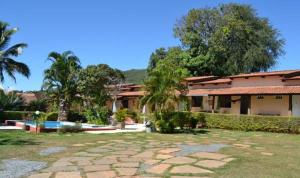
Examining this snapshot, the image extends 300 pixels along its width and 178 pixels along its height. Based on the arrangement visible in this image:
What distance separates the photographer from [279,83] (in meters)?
29.9

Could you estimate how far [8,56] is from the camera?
3219 cm

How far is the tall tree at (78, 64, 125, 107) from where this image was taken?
3472 centimetres

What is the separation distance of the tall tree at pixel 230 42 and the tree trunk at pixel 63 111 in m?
18.4

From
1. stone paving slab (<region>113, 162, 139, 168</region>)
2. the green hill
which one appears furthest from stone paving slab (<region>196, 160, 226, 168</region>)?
the green hill

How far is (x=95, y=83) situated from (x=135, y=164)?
87.2 ft

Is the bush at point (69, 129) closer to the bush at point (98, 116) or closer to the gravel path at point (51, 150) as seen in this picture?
the gravel path at point (51, 150)

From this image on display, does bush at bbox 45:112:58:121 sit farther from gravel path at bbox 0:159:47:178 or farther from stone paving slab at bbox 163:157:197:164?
stone paving slab at bbox 163:157:197:164

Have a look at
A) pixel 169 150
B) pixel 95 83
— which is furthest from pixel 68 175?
pixel 95 83

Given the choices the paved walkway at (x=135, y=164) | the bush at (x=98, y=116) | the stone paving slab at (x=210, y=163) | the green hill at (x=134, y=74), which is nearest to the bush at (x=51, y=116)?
the bush at (x=98, y=116)

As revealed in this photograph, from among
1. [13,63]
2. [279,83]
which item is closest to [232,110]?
[279,83]

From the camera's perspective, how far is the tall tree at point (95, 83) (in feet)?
114

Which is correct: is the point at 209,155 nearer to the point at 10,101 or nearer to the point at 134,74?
the point at 10,101

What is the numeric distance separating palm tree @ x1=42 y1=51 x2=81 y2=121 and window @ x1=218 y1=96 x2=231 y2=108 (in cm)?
1269

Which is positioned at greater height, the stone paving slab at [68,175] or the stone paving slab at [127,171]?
the stone paving slab at [127,171]
